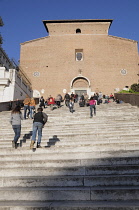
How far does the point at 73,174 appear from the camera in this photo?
4.21 metres

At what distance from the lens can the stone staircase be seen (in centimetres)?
325

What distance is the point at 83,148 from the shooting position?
5414 millimetres

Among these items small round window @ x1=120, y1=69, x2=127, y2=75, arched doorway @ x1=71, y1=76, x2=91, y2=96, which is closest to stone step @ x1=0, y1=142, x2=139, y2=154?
arched doorway @ x1=71, y1=76, x2=91, y2=96

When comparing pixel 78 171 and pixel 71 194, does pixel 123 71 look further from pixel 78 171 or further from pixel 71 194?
pixel 71 194

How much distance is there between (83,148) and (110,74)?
20.9 metres

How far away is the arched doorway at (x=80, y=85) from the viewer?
2499 centimetres

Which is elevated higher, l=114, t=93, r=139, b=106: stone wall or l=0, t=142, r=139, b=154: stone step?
l=114, t=93, r=139, b=106: stone wall

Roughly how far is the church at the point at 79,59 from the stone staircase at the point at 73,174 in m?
18.5

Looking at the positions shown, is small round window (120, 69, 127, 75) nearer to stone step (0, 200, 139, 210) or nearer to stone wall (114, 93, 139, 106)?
stone wall (114, 93, 139, 106)

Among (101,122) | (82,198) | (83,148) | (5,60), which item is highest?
(5,60)

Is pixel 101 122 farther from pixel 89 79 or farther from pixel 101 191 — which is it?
pixel 89 79

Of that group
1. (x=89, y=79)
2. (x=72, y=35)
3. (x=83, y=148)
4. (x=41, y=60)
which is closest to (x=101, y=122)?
(x=83, y=148)

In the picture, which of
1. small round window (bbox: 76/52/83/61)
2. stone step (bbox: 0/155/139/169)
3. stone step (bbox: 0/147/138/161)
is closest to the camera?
stone step (bbox: 0/155/139/169)

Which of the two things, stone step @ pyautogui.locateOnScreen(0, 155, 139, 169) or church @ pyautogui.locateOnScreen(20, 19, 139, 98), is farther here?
church @ pyautogui.locateOnScreen(20, 19, 139, 98)
